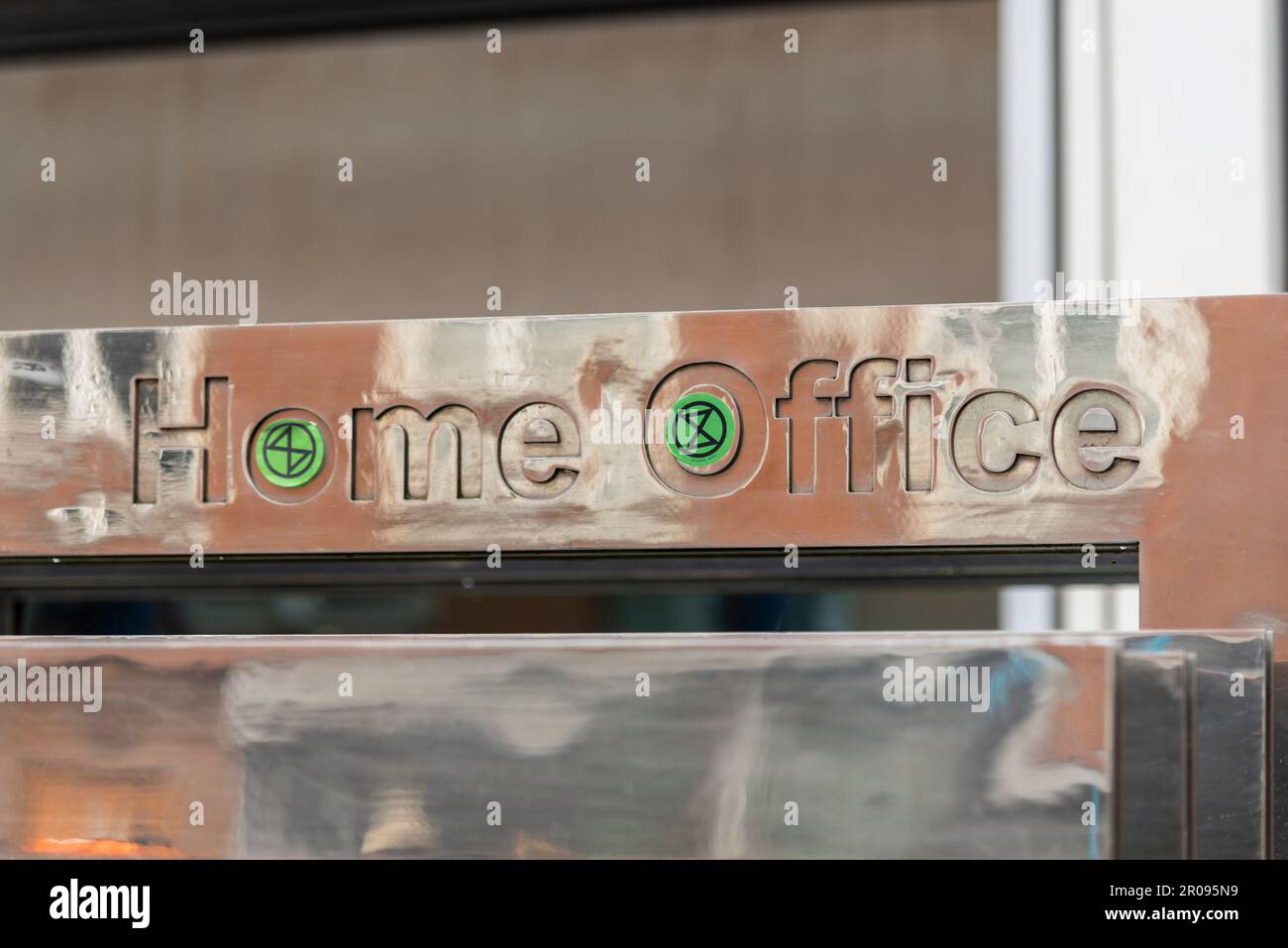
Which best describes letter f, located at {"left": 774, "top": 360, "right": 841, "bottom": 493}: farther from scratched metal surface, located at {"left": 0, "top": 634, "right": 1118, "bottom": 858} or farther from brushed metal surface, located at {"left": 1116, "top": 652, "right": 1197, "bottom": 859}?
brushed metal surface, located at {"left": 1116, "top": 652, "right": 1197, "bottom": 859}

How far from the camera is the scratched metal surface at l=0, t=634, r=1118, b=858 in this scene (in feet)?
2.65

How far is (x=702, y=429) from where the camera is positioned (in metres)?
0.88

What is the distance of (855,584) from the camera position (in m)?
0.91

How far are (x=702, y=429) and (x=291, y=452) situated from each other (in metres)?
0.32

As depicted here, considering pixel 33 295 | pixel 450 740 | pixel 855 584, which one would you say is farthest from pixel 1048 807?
pixel 33 295

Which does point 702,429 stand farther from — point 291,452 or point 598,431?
point 291,452

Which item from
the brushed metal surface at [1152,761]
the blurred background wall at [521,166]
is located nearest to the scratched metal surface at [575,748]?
the brushed metal surface at [1152,761]

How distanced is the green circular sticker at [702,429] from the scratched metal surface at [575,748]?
137mm

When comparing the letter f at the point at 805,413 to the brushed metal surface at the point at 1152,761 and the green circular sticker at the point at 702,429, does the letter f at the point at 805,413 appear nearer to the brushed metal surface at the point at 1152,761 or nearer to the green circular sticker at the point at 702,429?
the green circular sticker at the point at 702,429

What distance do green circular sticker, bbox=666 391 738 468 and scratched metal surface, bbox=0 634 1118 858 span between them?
0.45ft

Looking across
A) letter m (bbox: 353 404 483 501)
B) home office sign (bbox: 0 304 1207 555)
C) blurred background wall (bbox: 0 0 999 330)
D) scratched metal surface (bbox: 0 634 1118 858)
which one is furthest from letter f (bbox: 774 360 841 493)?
blurred background wall (bbox: 0 0 999 330)

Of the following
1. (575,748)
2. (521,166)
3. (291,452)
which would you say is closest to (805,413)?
(575,748)

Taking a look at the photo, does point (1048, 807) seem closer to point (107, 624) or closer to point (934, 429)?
point (934, 429)

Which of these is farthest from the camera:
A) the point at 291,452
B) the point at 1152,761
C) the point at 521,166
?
the point at 521,166
